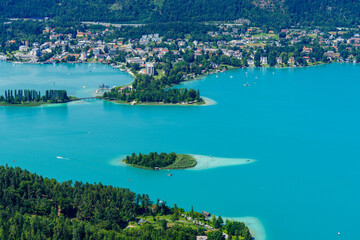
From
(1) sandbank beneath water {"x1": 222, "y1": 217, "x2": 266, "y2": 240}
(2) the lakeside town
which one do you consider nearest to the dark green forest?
(2) the lakeside town

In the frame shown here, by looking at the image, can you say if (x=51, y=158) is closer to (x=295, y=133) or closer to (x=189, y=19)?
(x=295, y=133)

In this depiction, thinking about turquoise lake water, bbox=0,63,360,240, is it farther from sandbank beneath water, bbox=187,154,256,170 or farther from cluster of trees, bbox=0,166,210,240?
cluster of trees, bbox=0,166,210,240

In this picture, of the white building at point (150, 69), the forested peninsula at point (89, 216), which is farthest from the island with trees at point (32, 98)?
the forested peninsula at point (89, 216)

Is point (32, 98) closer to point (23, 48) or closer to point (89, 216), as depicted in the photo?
point (89, 216)

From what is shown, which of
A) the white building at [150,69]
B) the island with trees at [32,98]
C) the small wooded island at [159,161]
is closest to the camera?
the small wooded island at [159,161]

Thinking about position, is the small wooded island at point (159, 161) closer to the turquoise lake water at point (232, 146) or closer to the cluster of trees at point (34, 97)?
the turquoise lake water at point (232, 146)

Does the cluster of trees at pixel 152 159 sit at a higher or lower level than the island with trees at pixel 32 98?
lower

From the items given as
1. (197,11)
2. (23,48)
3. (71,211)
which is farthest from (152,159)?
(197,11)
